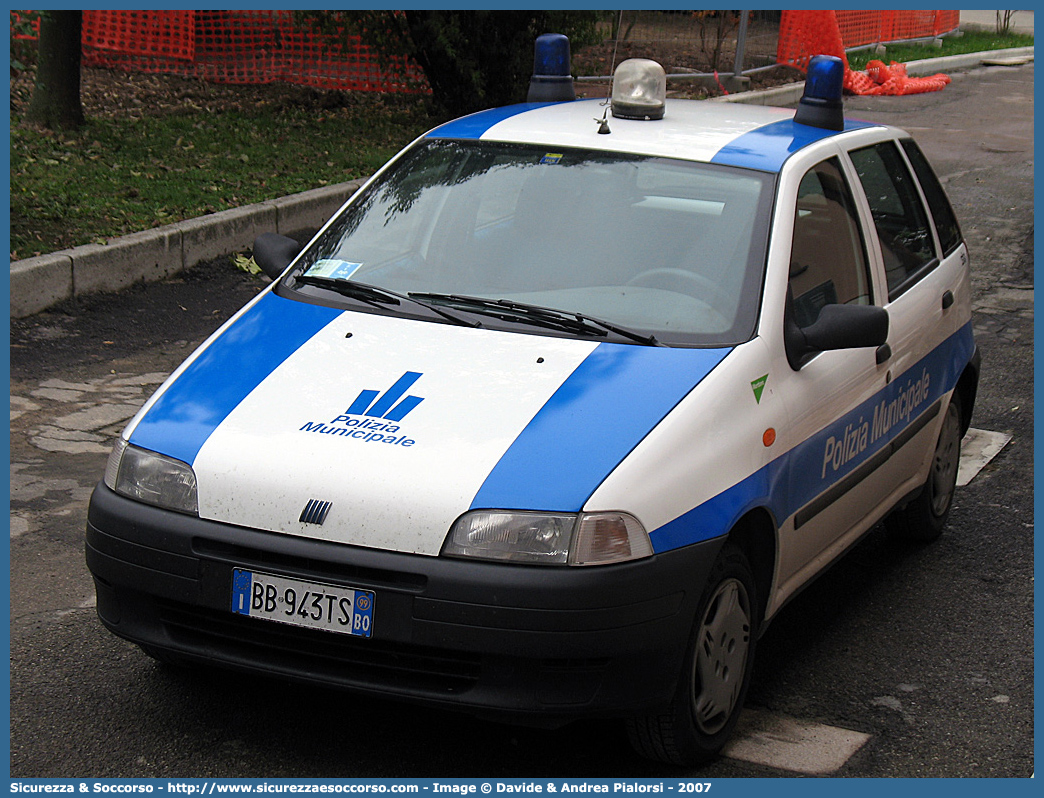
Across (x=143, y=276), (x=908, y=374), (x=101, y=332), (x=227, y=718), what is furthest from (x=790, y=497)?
(x=143, y=276)

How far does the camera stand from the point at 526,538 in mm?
3186

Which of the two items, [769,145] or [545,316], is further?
[769,145]

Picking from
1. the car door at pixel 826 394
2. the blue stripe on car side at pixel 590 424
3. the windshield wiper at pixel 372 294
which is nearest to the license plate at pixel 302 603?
the blue stripe on car side at pixel 590 424

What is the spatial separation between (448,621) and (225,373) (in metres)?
1.13

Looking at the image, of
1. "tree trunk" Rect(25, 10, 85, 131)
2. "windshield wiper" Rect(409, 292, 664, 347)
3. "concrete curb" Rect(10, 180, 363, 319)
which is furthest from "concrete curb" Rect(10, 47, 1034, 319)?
"windshield wiper" Rect(409, 292, 664, 347)

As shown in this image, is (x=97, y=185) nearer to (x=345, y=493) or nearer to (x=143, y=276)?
(x=143, y=276)

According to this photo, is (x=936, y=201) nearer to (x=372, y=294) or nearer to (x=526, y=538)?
(x=372, y=294)

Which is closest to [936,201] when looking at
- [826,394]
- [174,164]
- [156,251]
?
[826,394]

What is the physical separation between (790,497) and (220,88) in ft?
44.2

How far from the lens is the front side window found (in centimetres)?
421

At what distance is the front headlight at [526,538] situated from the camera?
3.18m

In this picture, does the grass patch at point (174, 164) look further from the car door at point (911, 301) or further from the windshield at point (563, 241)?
the car door at point (911, 301)

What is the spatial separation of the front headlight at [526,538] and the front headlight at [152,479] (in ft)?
2.42

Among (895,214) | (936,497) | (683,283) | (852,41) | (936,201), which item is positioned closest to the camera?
(683,283)
